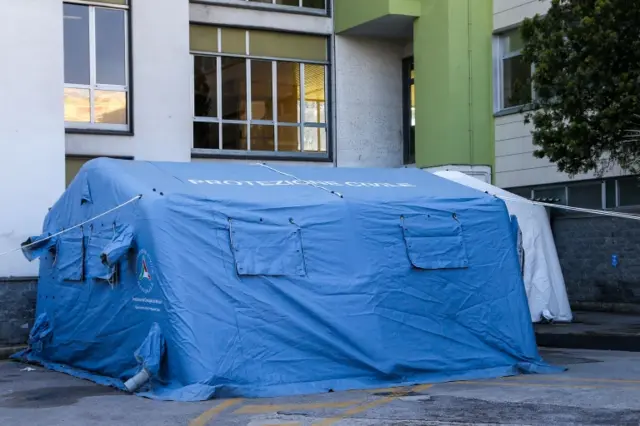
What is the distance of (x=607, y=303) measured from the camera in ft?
65.6

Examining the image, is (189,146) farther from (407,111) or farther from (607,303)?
(607,303)

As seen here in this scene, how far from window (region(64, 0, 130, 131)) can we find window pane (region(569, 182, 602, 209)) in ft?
30.5

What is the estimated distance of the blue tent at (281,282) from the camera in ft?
35.6

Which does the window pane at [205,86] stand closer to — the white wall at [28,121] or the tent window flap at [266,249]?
the white wall at [28,121]

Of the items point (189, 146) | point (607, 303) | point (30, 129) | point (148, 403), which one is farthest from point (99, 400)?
point (607, 303)

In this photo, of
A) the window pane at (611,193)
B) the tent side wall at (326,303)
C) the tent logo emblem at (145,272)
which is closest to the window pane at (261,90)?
the window pane at (611,193)

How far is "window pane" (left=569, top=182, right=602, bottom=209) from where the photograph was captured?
20.2 metres

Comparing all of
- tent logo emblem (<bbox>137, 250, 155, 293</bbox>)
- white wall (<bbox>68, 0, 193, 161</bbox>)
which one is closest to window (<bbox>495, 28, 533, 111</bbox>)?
white wall (<bbox>68, 0, 193, 161</bbox>)

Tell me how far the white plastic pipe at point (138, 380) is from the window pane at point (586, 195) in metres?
12.2

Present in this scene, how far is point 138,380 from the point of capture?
10734mm

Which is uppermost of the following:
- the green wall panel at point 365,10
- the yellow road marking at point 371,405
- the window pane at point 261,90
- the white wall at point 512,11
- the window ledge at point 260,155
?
the green wall panel at point 365,10

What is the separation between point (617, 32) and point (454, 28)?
7.71 metres

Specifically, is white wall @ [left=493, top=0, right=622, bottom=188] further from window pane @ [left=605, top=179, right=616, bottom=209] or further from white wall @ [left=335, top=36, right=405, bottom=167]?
white wall @ [left=335, top=36, right=405, bottom=167]

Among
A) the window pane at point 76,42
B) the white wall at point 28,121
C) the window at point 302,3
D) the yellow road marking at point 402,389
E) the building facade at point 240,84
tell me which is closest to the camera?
the yellow road marking at point 402,389
